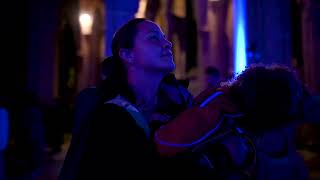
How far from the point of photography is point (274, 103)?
1072 millimetres

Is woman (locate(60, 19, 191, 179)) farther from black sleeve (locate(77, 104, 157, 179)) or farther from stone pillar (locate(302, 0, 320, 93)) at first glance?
stone pillar (locate(302, 0, 320, 93))

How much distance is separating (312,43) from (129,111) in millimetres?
10307

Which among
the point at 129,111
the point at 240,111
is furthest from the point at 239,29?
the point at 240,111

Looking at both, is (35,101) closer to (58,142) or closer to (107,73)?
(58,142)

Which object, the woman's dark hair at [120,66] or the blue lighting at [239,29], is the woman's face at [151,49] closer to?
the woman's dark hair at [120,66]

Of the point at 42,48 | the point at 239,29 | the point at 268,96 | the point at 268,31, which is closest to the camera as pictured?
the point at 268,96

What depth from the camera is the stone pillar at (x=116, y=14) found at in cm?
718

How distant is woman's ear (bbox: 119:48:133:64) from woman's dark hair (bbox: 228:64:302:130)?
68cm

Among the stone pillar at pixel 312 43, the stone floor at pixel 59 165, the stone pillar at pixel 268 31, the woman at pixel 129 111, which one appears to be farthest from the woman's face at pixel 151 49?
the stone pillar at pixel 312 43

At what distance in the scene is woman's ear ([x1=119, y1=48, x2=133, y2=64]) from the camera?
66.8 inches

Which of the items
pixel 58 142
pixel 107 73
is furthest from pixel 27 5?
pixel 107 73

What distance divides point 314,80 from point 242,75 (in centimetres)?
1025

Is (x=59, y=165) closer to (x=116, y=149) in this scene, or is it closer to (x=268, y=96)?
(x=116, y=149)

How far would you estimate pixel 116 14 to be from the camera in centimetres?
722
